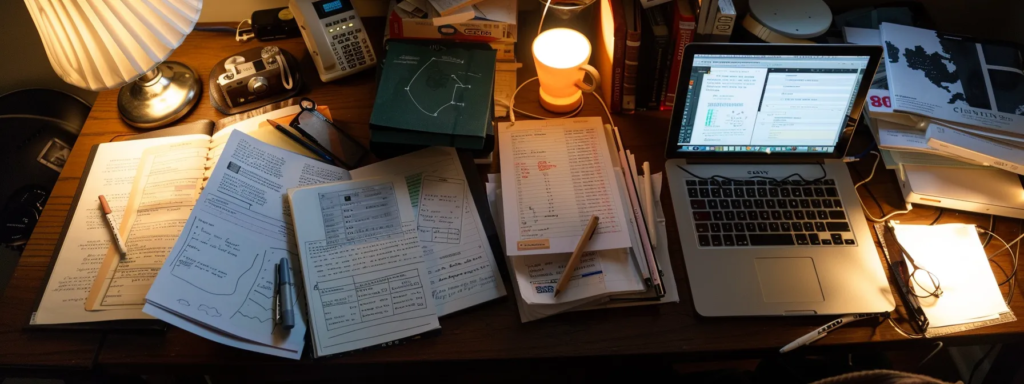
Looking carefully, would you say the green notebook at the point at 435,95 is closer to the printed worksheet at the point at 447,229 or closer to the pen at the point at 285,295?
the printed worksheet at the point at 447,229

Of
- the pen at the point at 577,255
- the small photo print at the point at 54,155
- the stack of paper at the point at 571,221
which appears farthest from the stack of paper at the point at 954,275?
the small photo print at the point at 54,155

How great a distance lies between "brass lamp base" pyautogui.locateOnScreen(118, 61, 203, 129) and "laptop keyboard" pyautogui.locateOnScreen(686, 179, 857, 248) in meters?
0.88

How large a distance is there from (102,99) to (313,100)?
0.39 metres

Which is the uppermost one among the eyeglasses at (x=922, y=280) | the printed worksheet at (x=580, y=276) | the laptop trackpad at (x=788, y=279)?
the printed worksheet at (x=580, y=276)

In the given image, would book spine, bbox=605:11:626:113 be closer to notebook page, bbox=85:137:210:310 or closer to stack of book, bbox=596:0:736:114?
stack of book, bbox=596:0:736:114

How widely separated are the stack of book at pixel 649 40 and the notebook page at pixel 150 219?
2.27 ft

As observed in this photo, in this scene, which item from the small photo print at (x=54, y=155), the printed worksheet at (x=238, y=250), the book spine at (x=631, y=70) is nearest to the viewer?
the printed worksheet at (x=238, y=250)

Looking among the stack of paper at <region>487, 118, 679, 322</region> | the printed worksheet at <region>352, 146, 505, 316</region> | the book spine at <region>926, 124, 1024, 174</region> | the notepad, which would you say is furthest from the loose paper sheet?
the notepad

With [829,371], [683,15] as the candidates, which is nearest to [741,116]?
[683,15]

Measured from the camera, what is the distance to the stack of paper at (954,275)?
875 millimetres

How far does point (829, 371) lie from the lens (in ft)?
3.40

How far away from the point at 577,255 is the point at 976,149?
0.65 m

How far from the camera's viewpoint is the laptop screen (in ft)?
3.04

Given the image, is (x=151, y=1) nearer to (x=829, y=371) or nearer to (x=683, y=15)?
(x=683, y=15)
